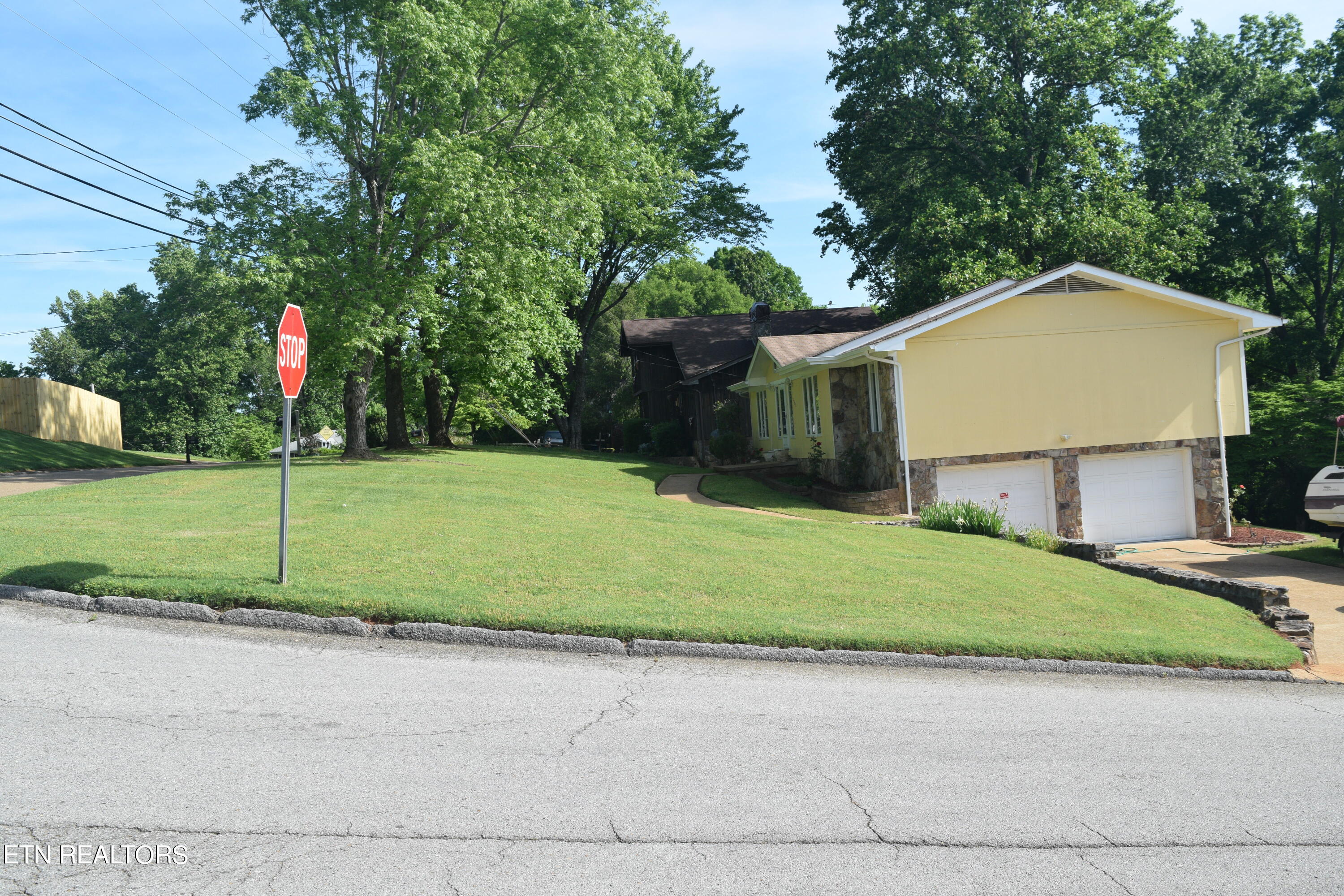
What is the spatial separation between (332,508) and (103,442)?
2478 centimetres

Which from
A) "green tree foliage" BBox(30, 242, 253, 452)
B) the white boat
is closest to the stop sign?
the white boat

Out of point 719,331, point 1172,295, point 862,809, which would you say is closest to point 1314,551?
point 1172,295

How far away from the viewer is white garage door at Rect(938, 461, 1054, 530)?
20.8 m

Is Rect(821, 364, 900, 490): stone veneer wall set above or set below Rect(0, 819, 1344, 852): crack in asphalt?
above

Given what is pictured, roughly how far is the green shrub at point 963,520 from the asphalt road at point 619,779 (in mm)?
9391

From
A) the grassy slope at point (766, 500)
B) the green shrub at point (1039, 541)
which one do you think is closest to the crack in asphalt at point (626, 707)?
the green shrub at point (1039, 541)

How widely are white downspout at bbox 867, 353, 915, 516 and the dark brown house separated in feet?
42.4

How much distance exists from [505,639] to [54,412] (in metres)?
29.2

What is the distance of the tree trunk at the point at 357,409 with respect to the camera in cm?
2378

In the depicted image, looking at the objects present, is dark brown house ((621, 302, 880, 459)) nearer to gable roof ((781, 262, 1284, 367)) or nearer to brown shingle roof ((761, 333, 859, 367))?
brown shingle roof ((761, 333, 859, 367))

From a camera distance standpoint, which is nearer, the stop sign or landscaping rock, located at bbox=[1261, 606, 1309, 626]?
the stop sign

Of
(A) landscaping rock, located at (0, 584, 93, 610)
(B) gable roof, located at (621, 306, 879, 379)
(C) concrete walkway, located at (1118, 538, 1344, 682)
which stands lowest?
(C) concrete walkway, located at (1118, 538, 1344, 682)

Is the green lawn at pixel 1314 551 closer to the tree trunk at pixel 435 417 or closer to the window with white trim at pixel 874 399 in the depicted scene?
the window with white trim at pixel 874 399

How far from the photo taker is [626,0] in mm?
27844
